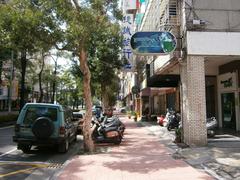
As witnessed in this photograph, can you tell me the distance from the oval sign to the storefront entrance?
21.4ft

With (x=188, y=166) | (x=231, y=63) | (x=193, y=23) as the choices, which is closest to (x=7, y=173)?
(x=188, y=166)

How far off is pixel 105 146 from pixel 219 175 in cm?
719

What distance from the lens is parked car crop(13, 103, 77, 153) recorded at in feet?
41.1

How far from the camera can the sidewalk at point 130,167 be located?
9086 mm

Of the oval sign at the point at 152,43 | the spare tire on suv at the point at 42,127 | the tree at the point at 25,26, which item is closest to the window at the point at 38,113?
the spare tire on suv at the point at 42,127

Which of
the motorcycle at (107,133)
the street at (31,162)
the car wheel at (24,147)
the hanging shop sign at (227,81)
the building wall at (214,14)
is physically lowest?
the street at (31,162)

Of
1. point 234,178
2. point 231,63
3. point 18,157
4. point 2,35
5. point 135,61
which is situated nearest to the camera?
point 234,178

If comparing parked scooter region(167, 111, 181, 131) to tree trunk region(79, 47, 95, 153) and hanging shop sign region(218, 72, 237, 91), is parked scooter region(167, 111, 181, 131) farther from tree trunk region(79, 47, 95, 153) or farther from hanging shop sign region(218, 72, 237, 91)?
tree trunk region(79, 47, 95, 153)

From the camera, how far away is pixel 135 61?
117 ft

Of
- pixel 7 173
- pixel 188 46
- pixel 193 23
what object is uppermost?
pixel 193 23

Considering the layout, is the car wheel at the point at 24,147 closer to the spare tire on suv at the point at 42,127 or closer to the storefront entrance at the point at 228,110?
the spare tire on suv at the point at 42,127

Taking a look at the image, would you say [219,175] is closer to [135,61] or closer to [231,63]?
[231,63]

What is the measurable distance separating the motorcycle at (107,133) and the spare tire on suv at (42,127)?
3.80 metres

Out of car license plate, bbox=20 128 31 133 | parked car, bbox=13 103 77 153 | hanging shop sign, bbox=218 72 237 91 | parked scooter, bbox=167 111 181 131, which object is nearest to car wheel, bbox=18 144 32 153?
parked car, bbox=13 103 77 153
